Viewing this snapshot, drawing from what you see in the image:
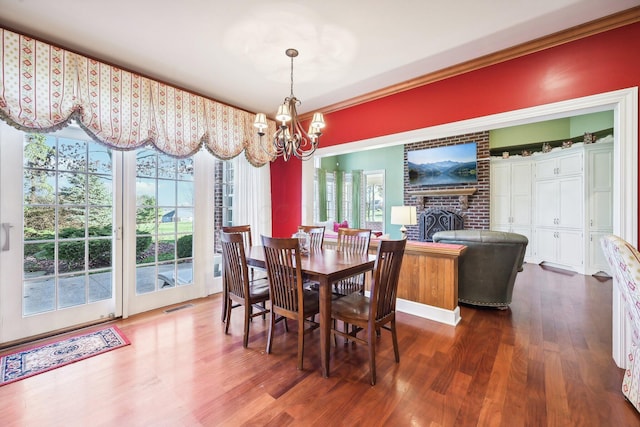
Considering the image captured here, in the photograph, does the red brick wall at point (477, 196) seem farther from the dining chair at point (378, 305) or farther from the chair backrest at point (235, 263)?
the chair backrest at point (235, 263)

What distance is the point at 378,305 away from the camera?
1964 millimetres

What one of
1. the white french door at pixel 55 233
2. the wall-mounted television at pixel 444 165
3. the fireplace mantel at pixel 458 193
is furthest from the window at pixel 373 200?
the white french door at pixel 55 233

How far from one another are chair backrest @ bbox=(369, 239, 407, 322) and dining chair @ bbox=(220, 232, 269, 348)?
102 cm

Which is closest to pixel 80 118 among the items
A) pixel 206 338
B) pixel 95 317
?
pixel 95 317

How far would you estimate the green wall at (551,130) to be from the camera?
4840 millimetres

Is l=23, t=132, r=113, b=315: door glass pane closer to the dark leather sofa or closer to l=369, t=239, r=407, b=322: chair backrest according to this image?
l=369, t=239, r=407, b=322: chair backrest

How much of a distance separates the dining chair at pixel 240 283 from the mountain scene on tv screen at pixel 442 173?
16.3 ft

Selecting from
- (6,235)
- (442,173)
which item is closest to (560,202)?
(442,173)

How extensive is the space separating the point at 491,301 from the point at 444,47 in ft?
9.19

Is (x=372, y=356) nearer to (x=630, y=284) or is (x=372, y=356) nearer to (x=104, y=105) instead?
(x=630, y=284)

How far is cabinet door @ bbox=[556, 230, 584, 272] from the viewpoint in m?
5.04

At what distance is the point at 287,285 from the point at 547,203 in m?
6.02

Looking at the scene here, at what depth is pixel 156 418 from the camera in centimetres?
157

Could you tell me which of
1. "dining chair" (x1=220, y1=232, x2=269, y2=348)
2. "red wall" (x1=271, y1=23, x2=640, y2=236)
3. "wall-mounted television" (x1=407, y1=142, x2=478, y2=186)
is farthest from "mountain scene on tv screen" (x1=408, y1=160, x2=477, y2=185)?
"dining chair" (x1=220, y1=232, x2=269, y2=348)
